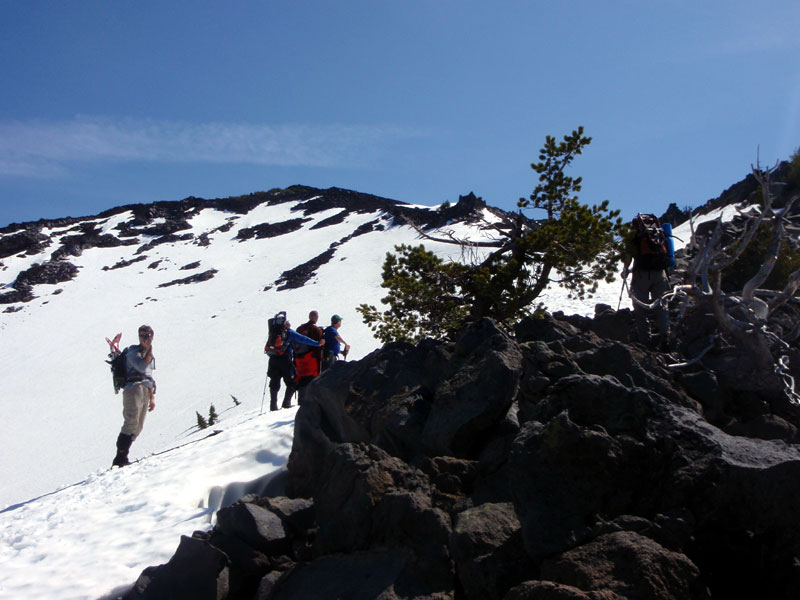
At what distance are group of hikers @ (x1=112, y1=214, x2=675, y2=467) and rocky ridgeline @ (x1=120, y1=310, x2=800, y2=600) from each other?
5.18 ft

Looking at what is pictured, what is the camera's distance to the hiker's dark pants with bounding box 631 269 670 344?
7.52 meters

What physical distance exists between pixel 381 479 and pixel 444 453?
793 mm

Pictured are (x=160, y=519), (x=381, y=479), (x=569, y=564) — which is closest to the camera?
(x=569, y=564)

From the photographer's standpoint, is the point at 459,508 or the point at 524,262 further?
the point at 524,262

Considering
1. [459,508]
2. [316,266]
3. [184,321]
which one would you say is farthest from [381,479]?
[316,266]

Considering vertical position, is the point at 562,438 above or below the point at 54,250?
below

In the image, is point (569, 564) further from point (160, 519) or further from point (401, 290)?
point (401, 290)

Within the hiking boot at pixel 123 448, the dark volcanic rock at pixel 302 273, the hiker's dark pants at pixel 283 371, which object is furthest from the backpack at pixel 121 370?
the dark volcanic rock at pixel 302 273

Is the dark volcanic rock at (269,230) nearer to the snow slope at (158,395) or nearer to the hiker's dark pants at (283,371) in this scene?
the snow slope at (158,395)

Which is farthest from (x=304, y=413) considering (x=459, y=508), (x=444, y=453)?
(x=459, y=508)

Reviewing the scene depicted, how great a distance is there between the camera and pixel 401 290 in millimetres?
8422

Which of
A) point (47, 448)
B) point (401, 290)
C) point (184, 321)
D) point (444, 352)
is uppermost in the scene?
point (184, 321)

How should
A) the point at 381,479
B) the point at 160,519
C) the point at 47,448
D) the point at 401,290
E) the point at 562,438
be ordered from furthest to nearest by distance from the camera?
1. the point at 47,448
2. the point at 401,290
3. the point at 160,519
4. the point at 381,479
5. the point at 562,438

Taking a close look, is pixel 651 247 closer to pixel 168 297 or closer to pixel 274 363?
pixel 274 363
